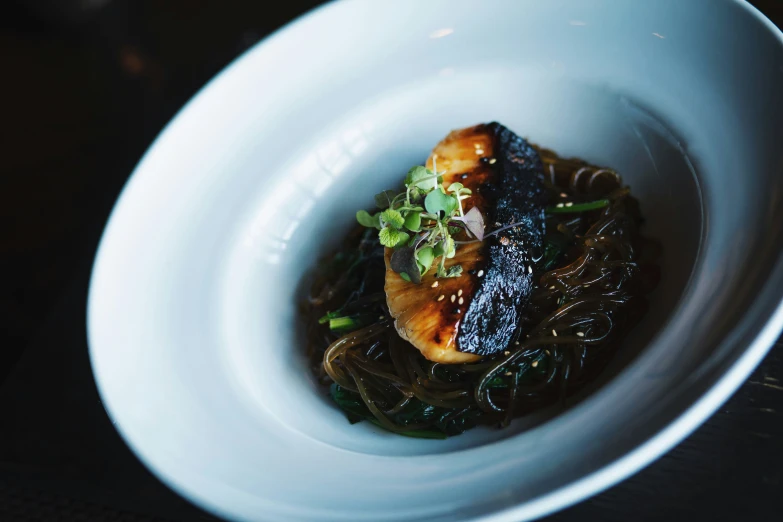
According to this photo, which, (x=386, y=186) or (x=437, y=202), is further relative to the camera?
(x=386, y=186)

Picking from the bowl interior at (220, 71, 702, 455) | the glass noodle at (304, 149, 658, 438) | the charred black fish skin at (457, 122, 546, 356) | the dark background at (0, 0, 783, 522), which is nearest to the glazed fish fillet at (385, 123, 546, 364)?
the charred black fish skin at (457, 122, 546, 356)

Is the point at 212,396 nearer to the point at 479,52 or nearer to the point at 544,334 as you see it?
the point at 544,334

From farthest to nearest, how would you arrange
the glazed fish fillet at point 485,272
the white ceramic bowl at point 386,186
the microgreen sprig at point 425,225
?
the microgreen sprig at point 425,225
the glazed fish fillet at point 485,272
the white ceramic bowl at point 386,186

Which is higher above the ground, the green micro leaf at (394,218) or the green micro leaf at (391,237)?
the green micro leaf at (394,218)

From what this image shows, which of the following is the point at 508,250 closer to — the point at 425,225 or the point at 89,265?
the point at 425,225

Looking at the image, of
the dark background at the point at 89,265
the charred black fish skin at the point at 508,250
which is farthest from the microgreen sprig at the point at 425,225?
the dark background at the point at 89,265

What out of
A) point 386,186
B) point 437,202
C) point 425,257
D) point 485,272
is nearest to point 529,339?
point 485,272

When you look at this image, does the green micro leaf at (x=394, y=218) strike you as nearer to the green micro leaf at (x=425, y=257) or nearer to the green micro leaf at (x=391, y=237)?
the green micro leaf at (x=391, y=237)
